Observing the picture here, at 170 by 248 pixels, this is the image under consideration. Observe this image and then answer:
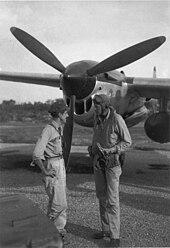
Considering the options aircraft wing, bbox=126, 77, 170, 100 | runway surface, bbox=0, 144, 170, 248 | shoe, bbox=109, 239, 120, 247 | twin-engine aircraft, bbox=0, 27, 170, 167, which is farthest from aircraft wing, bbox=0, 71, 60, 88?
shoe, bbox=109, 239, 120, 247

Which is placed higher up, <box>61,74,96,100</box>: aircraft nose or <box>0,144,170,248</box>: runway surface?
<box>61,74,96,100</box>: aircraft nose

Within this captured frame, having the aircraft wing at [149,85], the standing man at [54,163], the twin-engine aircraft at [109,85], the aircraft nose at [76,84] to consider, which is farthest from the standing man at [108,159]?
the aircraft wing at [149,85]

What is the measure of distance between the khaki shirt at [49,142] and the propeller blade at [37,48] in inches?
140

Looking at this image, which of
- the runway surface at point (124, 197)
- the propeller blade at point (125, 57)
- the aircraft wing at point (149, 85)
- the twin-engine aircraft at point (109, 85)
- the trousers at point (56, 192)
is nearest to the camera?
the trousers at point (56, 192)

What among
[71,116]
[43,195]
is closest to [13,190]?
[43,195]

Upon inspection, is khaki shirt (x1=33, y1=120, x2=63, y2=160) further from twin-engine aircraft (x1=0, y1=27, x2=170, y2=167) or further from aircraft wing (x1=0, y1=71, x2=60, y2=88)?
aircraft wing (x1=0, y1=71, x2=60, y2=88)

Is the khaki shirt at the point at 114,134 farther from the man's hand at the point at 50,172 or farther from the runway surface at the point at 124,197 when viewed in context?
the runway surface at the point at 124,197

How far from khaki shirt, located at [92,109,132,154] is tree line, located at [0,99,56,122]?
38545 mm

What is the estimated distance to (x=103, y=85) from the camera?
8211 mm

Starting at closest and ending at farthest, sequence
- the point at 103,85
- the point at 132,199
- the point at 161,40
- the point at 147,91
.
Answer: the point at 132,199 < the point at 161,40 < the point at 103,85 < the point at 147,91

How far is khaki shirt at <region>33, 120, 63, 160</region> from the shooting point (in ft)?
13.2

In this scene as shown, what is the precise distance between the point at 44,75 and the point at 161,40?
5163mm

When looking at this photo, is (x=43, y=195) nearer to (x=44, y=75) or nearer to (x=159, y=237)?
(x=159, y=237)

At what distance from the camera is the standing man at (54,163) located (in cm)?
405
